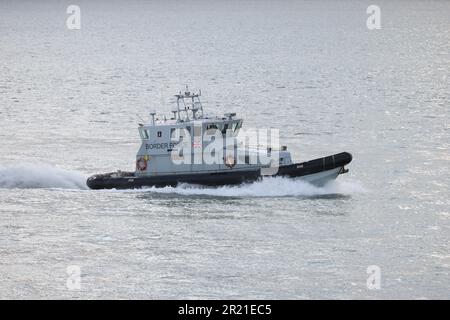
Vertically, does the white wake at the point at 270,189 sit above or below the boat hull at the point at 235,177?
below

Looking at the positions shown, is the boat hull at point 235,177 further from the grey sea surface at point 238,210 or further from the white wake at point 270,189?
the grey sea surface at point 238,210

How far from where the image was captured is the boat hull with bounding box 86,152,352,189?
45.3 m

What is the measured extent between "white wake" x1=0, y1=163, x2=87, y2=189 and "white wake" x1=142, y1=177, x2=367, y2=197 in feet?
15.4

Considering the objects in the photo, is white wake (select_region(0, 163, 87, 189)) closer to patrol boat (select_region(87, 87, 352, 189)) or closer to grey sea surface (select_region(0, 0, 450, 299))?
grey sea surface (select_region(0, 0, 450, 299))

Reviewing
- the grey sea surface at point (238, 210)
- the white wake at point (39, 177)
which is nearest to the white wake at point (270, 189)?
the grey sea surface at point (238, 210)

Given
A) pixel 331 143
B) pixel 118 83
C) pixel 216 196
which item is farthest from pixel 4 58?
pixel 216 196

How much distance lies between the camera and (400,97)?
272 ft

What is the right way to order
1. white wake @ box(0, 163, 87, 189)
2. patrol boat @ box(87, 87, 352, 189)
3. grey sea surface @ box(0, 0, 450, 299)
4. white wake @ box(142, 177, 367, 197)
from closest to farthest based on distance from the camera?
grey sea surface @ box(0, 0, 450, 299) < white wake @ box(142, 177, 367, 197) < patrol boat @ box(87, 87, 352, 189) < white wake @ box(0, 163, 87, 189)

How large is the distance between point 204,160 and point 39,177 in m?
7.62

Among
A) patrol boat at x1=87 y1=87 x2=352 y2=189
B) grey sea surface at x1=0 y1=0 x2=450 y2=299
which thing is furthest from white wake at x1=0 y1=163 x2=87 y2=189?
patrol boat at x1=87 y1=87 x2=352 y2=189

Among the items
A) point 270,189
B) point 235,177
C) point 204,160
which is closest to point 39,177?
point 204,160

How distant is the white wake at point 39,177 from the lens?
47.6 meters

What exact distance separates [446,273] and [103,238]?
12368mm
